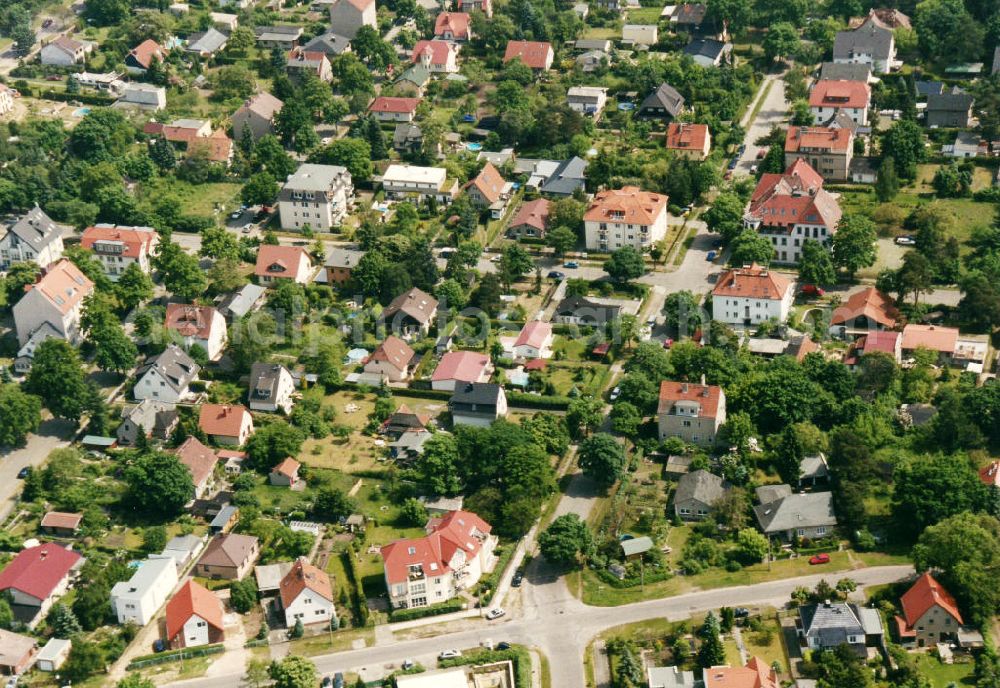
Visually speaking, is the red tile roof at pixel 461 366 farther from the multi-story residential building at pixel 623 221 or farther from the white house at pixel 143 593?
the white house at pixel 143 593

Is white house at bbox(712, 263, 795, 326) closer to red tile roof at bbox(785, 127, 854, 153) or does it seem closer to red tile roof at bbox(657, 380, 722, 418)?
red tile roof at bbox(657, 380, 722, 418)

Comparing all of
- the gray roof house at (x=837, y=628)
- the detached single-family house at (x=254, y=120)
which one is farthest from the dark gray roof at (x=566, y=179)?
the gray roof house at (x=837, y=628)

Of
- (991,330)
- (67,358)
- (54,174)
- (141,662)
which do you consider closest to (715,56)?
(991,330)

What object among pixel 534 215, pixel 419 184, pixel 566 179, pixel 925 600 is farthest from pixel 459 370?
pixel 925 600

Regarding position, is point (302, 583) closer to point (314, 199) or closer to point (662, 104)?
point (314, 199)

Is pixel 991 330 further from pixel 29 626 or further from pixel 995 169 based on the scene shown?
pixel 29 626

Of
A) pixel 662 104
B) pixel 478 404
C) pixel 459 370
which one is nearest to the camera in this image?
pixel 478 404

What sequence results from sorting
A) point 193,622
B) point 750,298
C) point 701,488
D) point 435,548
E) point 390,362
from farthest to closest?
point 750,298
point 390,362
point 701,488
point 435,548
point 193,622

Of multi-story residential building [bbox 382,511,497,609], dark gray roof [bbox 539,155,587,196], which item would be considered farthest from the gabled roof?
dark gray roof [bbox 539,155,587,196]
